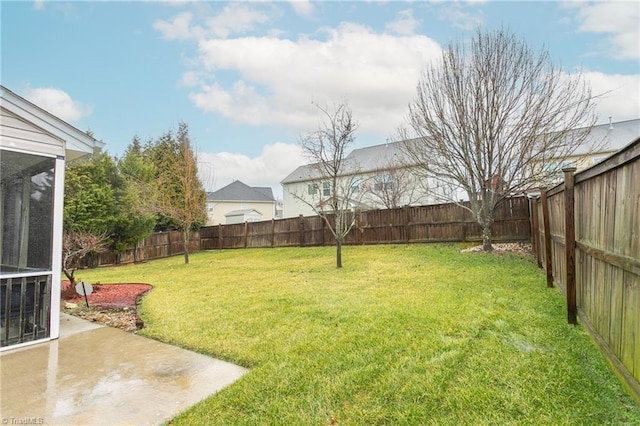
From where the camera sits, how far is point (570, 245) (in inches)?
151

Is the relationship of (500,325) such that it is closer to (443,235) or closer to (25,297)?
(25,297)

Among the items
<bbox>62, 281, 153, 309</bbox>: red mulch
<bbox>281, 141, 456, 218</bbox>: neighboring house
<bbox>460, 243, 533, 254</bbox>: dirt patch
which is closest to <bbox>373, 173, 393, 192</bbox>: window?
<bbox>281, 141, 456, 218</bbox>: neighboring house

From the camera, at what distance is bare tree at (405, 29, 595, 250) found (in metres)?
9.52

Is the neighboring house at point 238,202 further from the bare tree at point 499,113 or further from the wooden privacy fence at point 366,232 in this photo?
the bare tree at point 499,113

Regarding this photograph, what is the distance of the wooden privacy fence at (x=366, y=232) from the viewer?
11656 millimetres

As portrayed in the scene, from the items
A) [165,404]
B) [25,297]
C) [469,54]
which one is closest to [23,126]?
[25,297]

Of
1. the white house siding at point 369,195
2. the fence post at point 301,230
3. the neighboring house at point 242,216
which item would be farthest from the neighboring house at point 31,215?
the neighboring house at point 242,216

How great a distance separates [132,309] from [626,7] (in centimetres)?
1243

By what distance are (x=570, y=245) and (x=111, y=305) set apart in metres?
7.23

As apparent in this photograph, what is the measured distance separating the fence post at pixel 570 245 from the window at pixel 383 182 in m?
15.9

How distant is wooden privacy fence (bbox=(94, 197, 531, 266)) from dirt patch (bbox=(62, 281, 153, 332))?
28.9 feet

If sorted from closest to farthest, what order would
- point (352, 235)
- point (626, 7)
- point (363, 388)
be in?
1. point (363, 388)
2. point (626, 7)
3. point (352, 235)

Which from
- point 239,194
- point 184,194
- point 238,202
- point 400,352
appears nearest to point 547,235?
point 400,352

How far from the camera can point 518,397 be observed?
2395 millimetres
